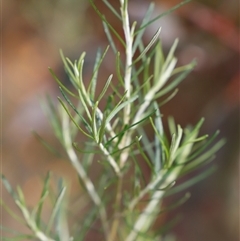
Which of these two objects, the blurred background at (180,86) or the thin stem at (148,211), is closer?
the thin stem at (148,211)

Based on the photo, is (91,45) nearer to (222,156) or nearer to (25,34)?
(25,34)

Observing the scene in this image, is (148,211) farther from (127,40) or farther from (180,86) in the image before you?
(180,86)

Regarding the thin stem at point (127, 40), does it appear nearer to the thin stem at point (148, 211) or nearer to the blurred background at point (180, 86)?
the thin stem at point (148, 211)

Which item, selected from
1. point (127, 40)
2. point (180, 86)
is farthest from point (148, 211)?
point (180, 86)

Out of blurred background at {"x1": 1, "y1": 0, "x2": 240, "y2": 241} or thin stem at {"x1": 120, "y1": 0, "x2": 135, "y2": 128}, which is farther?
blurred background at {"x1": 1, "y1": 0, "x2": 240, "y2": 241}

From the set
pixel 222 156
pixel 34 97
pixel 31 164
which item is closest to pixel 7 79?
pixel 34 97

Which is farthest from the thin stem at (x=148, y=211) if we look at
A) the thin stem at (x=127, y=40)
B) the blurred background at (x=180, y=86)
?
the blurred background at (x=180, y=86)

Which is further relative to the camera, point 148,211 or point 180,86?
point 180,86

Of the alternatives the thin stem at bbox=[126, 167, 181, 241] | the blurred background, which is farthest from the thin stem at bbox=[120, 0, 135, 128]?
the blurred background

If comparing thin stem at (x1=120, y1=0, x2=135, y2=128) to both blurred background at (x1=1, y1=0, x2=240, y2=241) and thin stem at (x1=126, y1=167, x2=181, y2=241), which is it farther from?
blurred background at (x1=1, y1=0, x2=240, y2=241)
